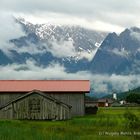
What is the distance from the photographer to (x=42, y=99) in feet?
219

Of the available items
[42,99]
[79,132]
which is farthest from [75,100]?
[79,132]

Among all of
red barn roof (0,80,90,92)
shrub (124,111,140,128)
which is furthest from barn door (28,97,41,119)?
shrub (124,111,140,128)

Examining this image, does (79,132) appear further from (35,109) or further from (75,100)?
(75,100)

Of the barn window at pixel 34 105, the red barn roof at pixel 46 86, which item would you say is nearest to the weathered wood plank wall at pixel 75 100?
the red barn roof at pixel 46 86

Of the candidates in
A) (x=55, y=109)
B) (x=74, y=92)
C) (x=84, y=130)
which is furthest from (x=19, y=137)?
(x=74, y=92)

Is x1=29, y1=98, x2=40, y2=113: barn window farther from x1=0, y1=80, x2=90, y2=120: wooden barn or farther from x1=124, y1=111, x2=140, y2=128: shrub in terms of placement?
x1=124, y1=111, x2=140, y2=128: shrub

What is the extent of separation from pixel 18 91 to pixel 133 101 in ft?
265

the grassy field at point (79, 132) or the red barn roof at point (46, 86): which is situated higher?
the red barn roof at point (46, 86)

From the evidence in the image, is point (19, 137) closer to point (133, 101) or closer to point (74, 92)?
point (74, 92)

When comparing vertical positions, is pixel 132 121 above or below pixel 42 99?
below

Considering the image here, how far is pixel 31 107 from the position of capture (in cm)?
6700

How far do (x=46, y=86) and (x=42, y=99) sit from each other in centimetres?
829

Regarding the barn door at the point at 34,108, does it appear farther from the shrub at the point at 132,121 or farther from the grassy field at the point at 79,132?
the shrub at the point at 132,121

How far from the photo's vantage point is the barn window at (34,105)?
66.8 metres
